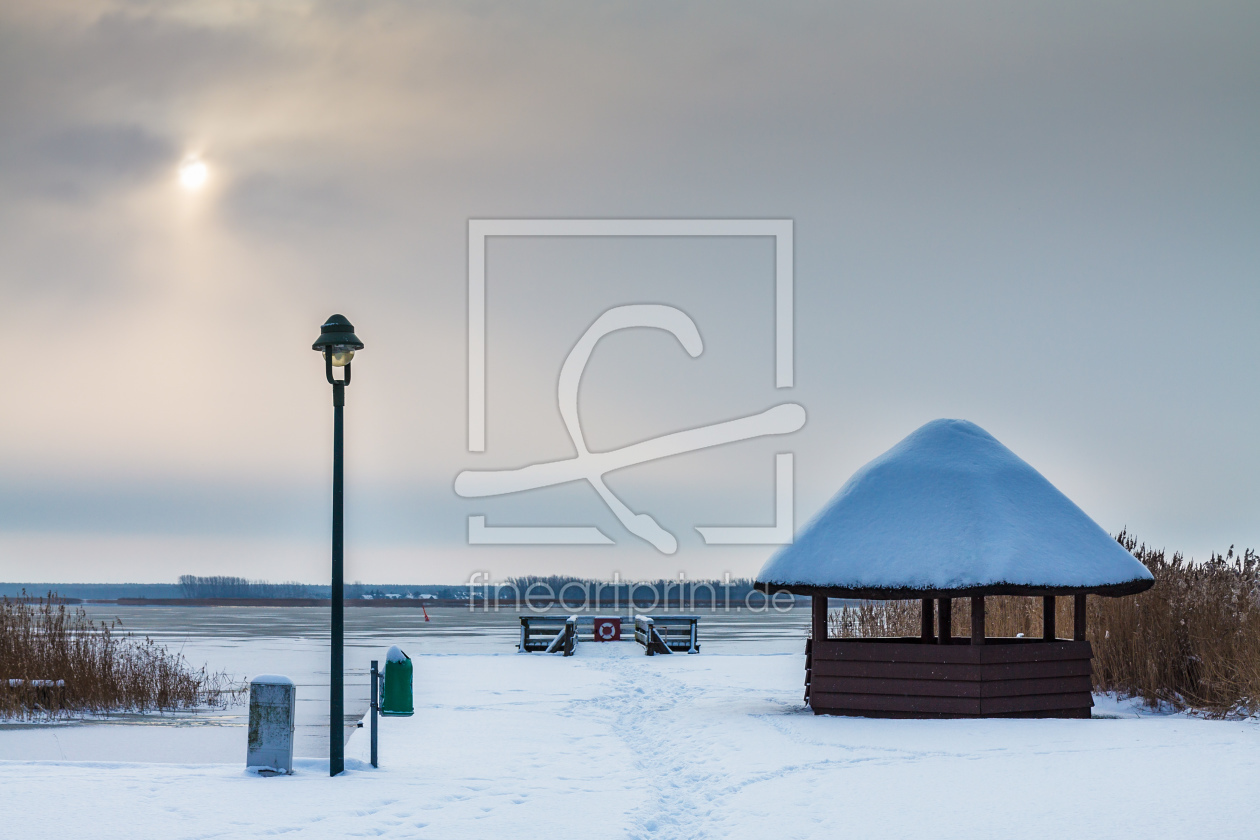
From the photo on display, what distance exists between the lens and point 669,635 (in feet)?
103

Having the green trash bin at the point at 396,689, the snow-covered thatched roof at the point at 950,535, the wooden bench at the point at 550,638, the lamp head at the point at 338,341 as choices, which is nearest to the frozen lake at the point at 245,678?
the wooden bench at the point at 550,638

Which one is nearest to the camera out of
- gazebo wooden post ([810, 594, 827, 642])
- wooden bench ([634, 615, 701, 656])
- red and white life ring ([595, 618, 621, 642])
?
gazebo wooden post ([810, 594, 827, 642])

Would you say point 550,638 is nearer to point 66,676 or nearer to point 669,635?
point 669,635

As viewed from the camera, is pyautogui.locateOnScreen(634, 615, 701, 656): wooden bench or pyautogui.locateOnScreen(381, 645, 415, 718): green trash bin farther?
pyautogui.locateOnScreen(634, 615, 701, 656): wooden bench

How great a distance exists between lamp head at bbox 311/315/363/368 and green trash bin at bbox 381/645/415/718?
3758 mm

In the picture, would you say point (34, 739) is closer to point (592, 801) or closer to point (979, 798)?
point (592, 801)

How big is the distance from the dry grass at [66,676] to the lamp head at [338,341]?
10285 mm

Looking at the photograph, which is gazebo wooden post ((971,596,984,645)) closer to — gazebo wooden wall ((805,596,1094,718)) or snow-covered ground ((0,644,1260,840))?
gazebo wooden wall ((805,596,1094,718))

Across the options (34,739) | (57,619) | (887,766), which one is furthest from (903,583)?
(57,619)

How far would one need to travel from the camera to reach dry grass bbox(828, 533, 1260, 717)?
17.3 meters

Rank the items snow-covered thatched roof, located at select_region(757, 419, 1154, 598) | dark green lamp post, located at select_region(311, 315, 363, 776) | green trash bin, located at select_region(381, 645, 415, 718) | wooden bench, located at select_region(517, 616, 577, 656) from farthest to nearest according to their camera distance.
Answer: wooden bench, located at select_region(517, 616, 577, 656)
snow-covered thatched roof, located at select_region(757, 419, 1154, 598)
green trash bin, located at select_region(381, 645, 415, 718)
dark green lamp post, located at select_region(311, 315, 363, 776)

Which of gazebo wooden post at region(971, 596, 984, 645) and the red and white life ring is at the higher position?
gazebo wooden post at region(971, 596, 984, 645)

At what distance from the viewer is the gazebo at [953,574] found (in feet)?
53.5

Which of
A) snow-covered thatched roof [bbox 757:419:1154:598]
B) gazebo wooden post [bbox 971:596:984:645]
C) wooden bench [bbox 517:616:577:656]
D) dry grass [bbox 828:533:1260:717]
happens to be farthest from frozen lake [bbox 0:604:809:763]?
dry grass [bbox 828:533:1260:717]
